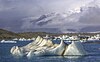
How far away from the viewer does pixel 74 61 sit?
6341cm

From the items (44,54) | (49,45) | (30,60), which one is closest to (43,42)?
(49,45)

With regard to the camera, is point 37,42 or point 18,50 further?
point 37,42

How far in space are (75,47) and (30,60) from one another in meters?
9.46

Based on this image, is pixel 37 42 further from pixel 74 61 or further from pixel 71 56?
pixel 74 61

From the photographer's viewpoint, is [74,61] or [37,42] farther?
[37,42]

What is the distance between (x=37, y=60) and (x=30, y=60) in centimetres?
109

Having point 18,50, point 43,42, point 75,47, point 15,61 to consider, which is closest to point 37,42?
point 43,42

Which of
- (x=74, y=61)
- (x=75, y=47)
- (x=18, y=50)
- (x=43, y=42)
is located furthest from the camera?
(x=43, y=42)

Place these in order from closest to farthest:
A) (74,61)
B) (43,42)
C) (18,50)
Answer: (74,61) < (18,50) < (43,42)

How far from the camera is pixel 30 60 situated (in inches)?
2591

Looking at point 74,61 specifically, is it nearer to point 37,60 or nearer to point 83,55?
point 37,60

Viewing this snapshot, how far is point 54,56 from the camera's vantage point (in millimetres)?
72938

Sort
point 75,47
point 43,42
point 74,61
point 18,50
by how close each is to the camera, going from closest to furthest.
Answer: point 74,61
point 75,47
point 18,50
point 43,42

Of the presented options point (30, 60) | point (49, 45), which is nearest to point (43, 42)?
point (49, 45)
